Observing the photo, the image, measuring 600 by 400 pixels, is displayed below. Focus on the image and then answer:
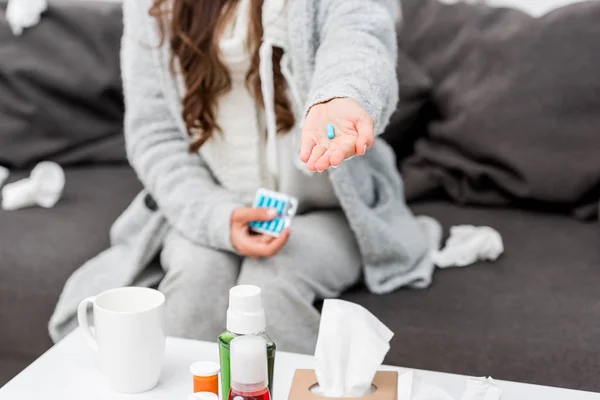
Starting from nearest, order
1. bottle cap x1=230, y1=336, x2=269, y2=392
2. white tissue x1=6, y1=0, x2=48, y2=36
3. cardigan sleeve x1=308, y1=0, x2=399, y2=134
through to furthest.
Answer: bottle cap x1=230, y1=336, x2=269, y2=392 → cardigan sleeve x1=308, y1=0, x2=399, y2=134 → white tissue x1=6, y1=0, x2=48, y2=36

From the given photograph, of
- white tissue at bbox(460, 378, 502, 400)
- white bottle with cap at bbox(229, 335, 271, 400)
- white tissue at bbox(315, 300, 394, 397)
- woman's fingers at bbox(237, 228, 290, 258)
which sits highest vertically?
white bottle with cap at bbox(229, 335, 271, 400)

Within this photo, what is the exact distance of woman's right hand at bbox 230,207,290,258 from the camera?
1063mm

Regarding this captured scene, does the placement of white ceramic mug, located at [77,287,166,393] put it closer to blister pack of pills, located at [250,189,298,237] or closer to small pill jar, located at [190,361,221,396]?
small pill jar, located at [190,361,221,396]

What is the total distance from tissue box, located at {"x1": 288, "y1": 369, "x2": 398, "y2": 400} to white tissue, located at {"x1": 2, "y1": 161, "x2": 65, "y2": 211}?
A: 35.7 inches

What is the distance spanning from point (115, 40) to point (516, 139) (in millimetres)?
884

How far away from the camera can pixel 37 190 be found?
1.44 meters

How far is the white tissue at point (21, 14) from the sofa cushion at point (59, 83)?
0.01 metres

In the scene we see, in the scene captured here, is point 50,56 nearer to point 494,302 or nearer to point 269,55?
point 269,55

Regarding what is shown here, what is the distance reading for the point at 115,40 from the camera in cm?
164

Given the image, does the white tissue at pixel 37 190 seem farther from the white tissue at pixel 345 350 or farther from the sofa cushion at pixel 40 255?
the white tissue at pixel 345 350

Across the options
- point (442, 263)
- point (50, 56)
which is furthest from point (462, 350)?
point (50, 56)

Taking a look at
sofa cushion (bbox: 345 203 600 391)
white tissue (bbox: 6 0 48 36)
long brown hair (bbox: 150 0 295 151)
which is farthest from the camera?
white tissue (bbox: 6 0 48 36)

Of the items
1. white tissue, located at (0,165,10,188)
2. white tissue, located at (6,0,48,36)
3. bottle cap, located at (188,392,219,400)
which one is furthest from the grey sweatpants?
white tissue, located at (6,0,48,36)

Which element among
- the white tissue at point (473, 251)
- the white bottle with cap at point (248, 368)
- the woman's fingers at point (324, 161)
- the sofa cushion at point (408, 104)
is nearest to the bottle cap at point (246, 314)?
the white bottle with cap at point (248, 368)
